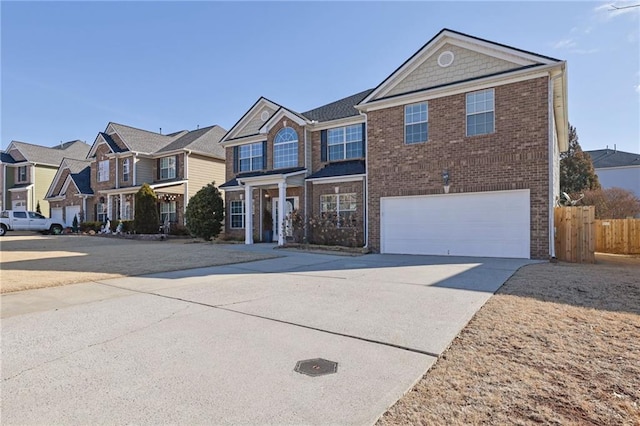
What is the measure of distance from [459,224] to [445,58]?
6.36 meters

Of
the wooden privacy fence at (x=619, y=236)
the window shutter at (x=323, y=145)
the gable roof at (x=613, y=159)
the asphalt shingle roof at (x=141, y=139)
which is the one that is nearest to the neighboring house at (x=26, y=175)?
the asphalt shingle roof at (x=141, y=139)

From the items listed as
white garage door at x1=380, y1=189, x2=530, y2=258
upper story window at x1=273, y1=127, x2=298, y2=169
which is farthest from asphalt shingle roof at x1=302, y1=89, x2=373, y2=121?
white garage door at x1=380, y1=189, x2=530, y2=258

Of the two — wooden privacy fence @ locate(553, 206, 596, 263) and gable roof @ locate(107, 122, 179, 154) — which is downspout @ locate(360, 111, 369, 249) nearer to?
wooden privacy fence @ locate(553, 206, 596, 263)

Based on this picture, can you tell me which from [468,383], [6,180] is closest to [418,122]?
[468,383]

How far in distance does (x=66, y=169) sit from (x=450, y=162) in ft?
111

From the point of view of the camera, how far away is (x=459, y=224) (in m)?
13.0

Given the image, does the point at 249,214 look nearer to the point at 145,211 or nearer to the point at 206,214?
the point at 206,214

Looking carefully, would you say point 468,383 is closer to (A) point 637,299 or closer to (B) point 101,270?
(A) point 637,299

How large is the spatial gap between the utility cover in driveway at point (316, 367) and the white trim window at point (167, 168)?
24.9 m

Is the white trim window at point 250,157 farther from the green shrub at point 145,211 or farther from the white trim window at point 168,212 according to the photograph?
the white trim window at point 168,212

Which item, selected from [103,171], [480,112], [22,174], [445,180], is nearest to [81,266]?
[445,180]

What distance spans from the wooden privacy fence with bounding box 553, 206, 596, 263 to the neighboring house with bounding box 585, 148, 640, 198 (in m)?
29.9

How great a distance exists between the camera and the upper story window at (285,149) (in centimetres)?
1892

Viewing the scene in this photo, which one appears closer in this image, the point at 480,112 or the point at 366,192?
the point at 480,112
